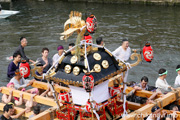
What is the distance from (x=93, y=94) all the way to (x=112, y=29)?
11.9m

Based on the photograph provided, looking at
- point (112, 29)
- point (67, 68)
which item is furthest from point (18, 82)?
point (112, 29)

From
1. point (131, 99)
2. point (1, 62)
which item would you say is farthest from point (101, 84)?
point (1, 62)

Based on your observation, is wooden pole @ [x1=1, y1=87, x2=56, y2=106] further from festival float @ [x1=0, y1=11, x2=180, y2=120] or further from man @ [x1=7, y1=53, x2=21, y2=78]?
man @ [x1=7, y1=53, x2=21, y2=78]

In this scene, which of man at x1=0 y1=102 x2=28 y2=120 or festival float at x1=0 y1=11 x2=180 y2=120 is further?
man at x1=0 y1=102 x2=28 y2=120

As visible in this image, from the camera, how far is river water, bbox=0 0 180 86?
42.2 ft

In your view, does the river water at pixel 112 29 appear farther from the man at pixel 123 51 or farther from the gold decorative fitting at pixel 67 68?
the gold decorative fitting at pixel 67 68

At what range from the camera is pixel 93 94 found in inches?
247

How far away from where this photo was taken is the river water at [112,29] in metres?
12.9

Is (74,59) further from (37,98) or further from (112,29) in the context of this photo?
(112,29)

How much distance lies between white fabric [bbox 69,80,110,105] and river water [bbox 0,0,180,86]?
468 cm

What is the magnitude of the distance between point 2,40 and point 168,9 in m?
11.6

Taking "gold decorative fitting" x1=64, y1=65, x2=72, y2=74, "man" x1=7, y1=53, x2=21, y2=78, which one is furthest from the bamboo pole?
"man" x1=7, y1=53, x2=21, y2=78

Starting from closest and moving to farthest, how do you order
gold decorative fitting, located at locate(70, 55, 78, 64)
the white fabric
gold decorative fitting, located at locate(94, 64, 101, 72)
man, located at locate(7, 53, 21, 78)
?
gold decorative fitting, located at locate(94, 64, 101, 72)
gold decorative fitting, located at locate(70, 55, 78, 64)
the white fabric
man, located at locate(7, 53, 21, 78)

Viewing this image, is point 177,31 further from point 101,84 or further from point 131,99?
point 101,84
